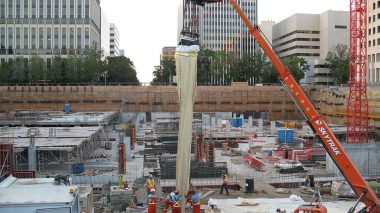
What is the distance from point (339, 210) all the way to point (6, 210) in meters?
13.6

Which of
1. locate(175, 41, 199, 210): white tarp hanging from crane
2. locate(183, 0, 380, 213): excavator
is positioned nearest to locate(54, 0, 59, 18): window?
locate(183, 0, 380, 213): excavator

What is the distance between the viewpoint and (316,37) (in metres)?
124

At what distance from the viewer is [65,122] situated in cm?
4003

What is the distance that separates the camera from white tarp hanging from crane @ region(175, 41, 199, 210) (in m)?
14.3

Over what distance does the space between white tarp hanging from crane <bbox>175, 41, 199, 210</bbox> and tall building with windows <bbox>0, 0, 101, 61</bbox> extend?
79484mm

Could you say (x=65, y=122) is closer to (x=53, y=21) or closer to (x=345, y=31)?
(x=53, y=21)

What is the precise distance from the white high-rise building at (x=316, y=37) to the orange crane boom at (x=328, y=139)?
10102 centimetres

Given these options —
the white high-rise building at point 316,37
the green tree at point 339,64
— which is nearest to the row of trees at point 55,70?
the green tree at point 339,64

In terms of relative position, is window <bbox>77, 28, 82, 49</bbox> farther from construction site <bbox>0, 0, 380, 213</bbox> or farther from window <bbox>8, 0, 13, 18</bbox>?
construction site <bbox>0, 0, 380, 213</bbox>

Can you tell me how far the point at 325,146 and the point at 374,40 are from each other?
226 feet

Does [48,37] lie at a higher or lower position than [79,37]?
lower

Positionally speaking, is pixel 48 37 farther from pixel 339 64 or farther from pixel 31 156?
pixel 31 156

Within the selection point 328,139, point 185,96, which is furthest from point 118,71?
point 185,96

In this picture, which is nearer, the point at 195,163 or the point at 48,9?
the point at 195,163
